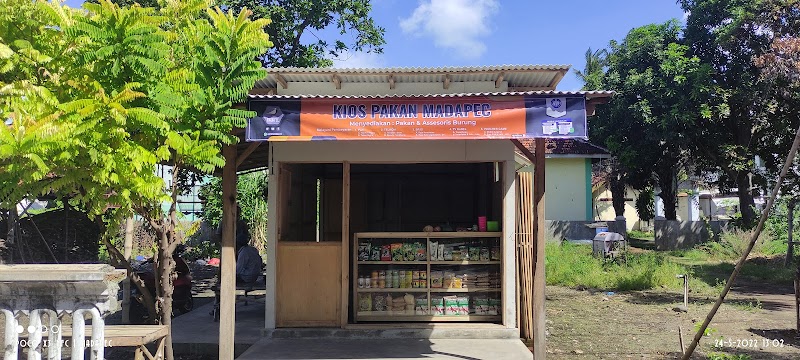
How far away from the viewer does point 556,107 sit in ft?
19.3

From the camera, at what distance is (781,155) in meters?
18.4

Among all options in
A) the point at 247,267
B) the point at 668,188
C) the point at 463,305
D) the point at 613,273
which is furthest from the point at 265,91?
the point at 668,188

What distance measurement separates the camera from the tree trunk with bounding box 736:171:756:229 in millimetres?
18955

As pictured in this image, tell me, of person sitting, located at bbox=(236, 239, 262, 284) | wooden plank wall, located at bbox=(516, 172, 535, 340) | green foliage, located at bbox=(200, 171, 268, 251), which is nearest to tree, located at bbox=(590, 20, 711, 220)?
wooden plank wall, located at bbox=(516, 172, 535, 340)

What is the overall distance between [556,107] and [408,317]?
3.76 m

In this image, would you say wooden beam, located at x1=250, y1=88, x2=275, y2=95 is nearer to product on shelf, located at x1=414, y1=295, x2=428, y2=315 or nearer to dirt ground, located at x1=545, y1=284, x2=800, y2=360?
product on shelf, located at x1=414, y1=295, x2=428, y2=315

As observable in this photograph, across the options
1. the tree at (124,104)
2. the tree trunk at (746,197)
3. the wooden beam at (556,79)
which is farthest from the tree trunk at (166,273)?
the tree trunk at (746,197)

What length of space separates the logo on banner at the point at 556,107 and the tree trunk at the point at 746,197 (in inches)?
630

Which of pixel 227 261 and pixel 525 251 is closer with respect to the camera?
pixel 227 261

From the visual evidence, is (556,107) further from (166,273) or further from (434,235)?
(166,273)

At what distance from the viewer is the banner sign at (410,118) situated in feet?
19.4

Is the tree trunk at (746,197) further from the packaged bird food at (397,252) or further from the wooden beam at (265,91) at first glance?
the wooden beam at (265,91)

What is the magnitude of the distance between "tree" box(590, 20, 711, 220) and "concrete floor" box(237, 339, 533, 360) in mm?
13405

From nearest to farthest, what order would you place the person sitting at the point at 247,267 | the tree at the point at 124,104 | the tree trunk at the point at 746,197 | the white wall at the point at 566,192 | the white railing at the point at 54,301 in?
the white railing at the point at 54,301 → the tree at the point at 124,104 → the person sitting at the point at 247,267 → the tree trunk at the point at 746,197 → the white wall at the point at 566,192
